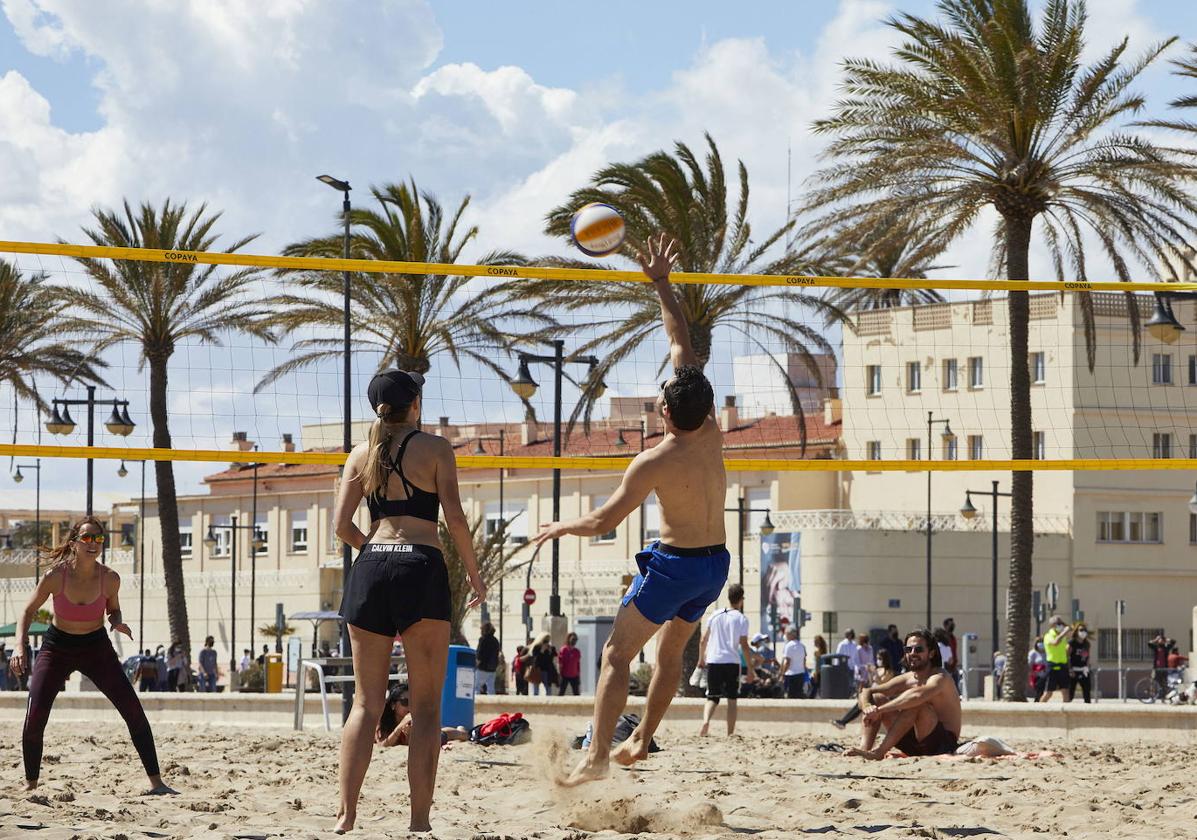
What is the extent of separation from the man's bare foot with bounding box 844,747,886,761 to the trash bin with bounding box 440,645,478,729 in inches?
127

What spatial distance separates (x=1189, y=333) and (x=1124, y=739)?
4258 centimetres

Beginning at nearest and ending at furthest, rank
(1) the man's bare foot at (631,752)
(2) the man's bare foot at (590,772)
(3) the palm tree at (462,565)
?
(2) the man's bare foot at (590,772), (1) the man's bare foot at (631,752), (3) the palm tree at (462,565)

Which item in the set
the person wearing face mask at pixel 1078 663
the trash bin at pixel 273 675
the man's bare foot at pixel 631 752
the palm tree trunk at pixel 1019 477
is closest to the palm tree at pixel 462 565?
the trash bin at pixel 273 675

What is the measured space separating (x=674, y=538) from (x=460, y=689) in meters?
6.32

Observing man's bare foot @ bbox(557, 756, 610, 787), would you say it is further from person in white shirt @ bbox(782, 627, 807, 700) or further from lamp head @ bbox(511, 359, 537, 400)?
lamp head @ bbox(511, 359, 537, 400)

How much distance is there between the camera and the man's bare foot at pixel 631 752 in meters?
7.01

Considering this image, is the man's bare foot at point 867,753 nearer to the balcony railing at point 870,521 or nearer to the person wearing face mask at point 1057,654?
the person wearing face mask at point 1057,654

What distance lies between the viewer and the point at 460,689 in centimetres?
1266

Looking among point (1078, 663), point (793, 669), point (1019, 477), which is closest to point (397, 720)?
point (1019, 477)

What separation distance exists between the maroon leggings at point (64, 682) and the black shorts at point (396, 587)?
97.8 inches

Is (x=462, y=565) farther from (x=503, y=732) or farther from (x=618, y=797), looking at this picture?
(x=618, y=797)

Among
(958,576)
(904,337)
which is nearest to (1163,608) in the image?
(958,576)

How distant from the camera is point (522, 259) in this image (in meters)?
25.2

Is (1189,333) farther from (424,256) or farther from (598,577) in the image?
(424,256)
